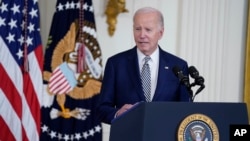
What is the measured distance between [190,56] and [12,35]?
180cm

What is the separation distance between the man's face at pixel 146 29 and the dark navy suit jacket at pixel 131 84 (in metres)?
0.13

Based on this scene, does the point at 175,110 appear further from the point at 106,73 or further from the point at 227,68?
the point at 227,68

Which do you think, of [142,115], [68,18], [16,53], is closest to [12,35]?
[16,53]

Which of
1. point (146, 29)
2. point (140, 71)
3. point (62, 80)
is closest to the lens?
point (146, 29)

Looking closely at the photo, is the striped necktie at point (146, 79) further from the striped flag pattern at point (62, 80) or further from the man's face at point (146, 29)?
the striped flag pattern at point (62, 80)

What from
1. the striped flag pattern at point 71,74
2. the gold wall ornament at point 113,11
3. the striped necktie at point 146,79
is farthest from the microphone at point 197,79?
the gold wall ornament at point 113,11

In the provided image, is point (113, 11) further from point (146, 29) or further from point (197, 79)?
point (197, 79)

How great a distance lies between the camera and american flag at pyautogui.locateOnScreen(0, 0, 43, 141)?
3.69m

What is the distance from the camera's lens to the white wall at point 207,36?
169 inches

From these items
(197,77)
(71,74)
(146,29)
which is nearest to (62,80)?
(71,74)

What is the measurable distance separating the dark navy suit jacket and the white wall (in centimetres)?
168

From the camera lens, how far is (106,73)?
251cm

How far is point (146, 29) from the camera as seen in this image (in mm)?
2367

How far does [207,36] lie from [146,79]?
206cm
